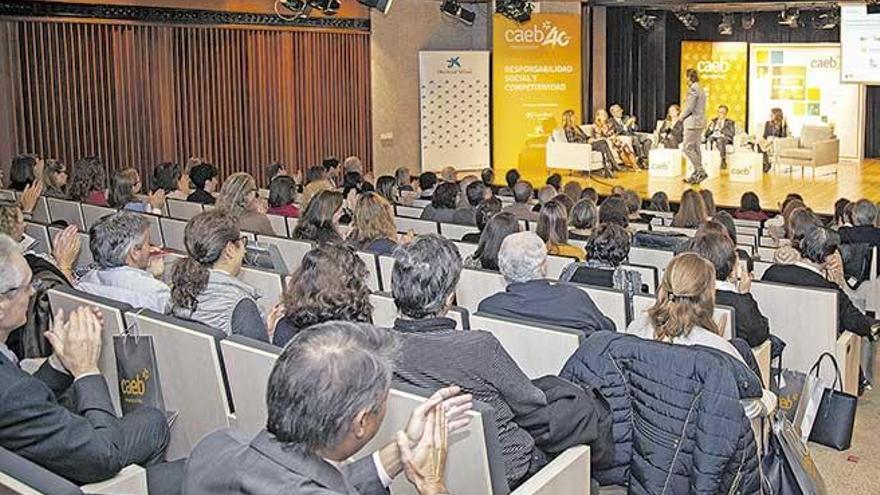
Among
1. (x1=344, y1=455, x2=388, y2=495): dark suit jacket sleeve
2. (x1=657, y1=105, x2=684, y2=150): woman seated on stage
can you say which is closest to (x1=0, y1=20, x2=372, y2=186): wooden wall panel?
(x1=657, y1=105, x2=684, y2=150): woman seated on stage

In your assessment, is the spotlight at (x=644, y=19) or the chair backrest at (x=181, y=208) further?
the spotlight at (x=644, y=19)

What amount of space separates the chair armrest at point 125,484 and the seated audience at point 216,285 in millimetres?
976

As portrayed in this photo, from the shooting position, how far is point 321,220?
20.9 feet

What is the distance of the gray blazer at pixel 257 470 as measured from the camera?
1.92m

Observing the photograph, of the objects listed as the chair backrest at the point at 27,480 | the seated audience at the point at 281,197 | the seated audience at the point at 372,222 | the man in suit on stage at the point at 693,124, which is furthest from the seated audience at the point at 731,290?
the man in suit on stage at the point at 693,124

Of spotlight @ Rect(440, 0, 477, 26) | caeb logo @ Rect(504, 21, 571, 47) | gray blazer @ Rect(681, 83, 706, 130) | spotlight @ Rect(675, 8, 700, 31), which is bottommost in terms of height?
gray blazer @ Rect(681, 83, 706, 130)

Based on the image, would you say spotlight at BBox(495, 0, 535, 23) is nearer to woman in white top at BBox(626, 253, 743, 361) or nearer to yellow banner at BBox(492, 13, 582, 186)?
yellow banner at BBox(492, 13, 582, 186)

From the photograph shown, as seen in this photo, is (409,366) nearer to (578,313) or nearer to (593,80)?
(578,313)

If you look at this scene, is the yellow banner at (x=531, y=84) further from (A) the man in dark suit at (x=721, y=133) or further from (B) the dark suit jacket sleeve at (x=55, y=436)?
(B) the dark suit jacket sleeve at (x=55, y=436)

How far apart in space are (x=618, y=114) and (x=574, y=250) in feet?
35.2

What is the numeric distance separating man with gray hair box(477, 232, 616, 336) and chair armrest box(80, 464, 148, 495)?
5.58 feet

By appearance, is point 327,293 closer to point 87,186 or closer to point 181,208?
point 181,208

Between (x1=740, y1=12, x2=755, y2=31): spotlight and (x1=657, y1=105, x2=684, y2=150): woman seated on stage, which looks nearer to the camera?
→ (x1=657, y1=105, x2=684, y2=150): woman seated on stage

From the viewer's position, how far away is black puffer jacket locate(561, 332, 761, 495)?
118 inches
